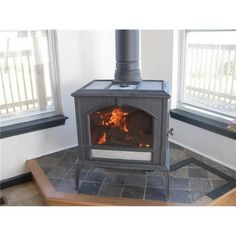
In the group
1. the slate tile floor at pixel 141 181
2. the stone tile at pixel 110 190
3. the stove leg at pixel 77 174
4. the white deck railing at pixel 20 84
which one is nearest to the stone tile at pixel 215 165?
the slate tile floor at pixel 141 181

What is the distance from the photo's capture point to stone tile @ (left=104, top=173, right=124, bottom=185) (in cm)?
198

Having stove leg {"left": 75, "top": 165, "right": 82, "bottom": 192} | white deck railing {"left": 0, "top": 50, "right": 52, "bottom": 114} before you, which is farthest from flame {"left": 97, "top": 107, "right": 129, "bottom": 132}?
white deck railing {"left": 0, "top": 50, "right": 52, "bottom": 114}

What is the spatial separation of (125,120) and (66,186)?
0.67 m

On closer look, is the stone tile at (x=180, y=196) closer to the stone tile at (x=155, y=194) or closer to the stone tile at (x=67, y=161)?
the stone tile at (x=155, y=194)

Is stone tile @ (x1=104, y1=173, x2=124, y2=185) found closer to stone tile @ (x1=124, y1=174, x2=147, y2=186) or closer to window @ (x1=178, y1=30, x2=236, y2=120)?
stone tile @ (x1=124, y1=174, x2=147, y2=186)

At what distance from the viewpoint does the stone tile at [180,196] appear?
5.67 feet

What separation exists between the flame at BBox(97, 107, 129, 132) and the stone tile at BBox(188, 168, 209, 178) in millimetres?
663

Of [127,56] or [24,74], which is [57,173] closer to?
[24,74]

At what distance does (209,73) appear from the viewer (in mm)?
2254

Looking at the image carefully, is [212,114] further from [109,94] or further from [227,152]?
[109,94]

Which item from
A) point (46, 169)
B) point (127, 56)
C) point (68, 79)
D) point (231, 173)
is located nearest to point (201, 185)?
point (231, 173)

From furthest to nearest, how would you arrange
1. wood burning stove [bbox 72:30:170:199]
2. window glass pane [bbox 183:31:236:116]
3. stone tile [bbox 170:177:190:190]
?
1. window glass pane [bbox 183:31:236:116]
2. stone tile [bbox 170:177:190:190]
3. wood burning stove [bbox 72:30:170:199]

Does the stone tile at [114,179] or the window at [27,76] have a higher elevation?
the window at [27,76]
